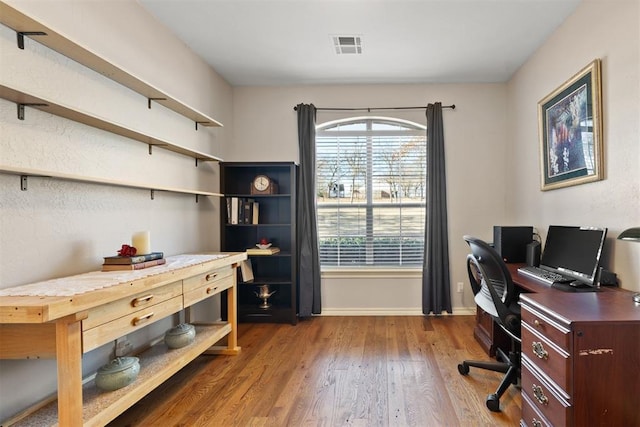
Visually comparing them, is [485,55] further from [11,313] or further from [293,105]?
[11,313]

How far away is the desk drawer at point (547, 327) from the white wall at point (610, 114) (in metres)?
0.82

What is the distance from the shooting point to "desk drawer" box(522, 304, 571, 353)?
131 centimetres

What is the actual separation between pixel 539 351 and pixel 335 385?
128 centimetres

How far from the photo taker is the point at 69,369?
1.31m

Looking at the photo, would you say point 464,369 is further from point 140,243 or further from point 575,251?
point 140,243

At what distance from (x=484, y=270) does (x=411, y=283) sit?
172cm

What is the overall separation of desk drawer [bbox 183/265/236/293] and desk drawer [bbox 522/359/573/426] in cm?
196

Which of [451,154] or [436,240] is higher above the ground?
[451,154]

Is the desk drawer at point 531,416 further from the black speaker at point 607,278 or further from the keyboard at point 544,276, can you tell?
the black speaker at point 607,278

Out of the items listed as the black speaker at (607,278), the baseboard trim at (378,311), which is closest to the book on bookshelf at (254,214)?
the baseboard trim at (378,311)

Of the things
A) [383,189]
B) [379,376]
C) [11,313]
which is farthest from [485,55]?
[11,313]

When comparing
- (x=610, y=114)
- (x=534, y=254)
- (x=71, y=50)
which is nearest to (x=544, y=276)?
(x=534, y=254)

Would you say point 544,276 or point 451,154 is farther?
point 451,154

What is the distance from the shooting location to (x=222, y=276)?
260 cm
